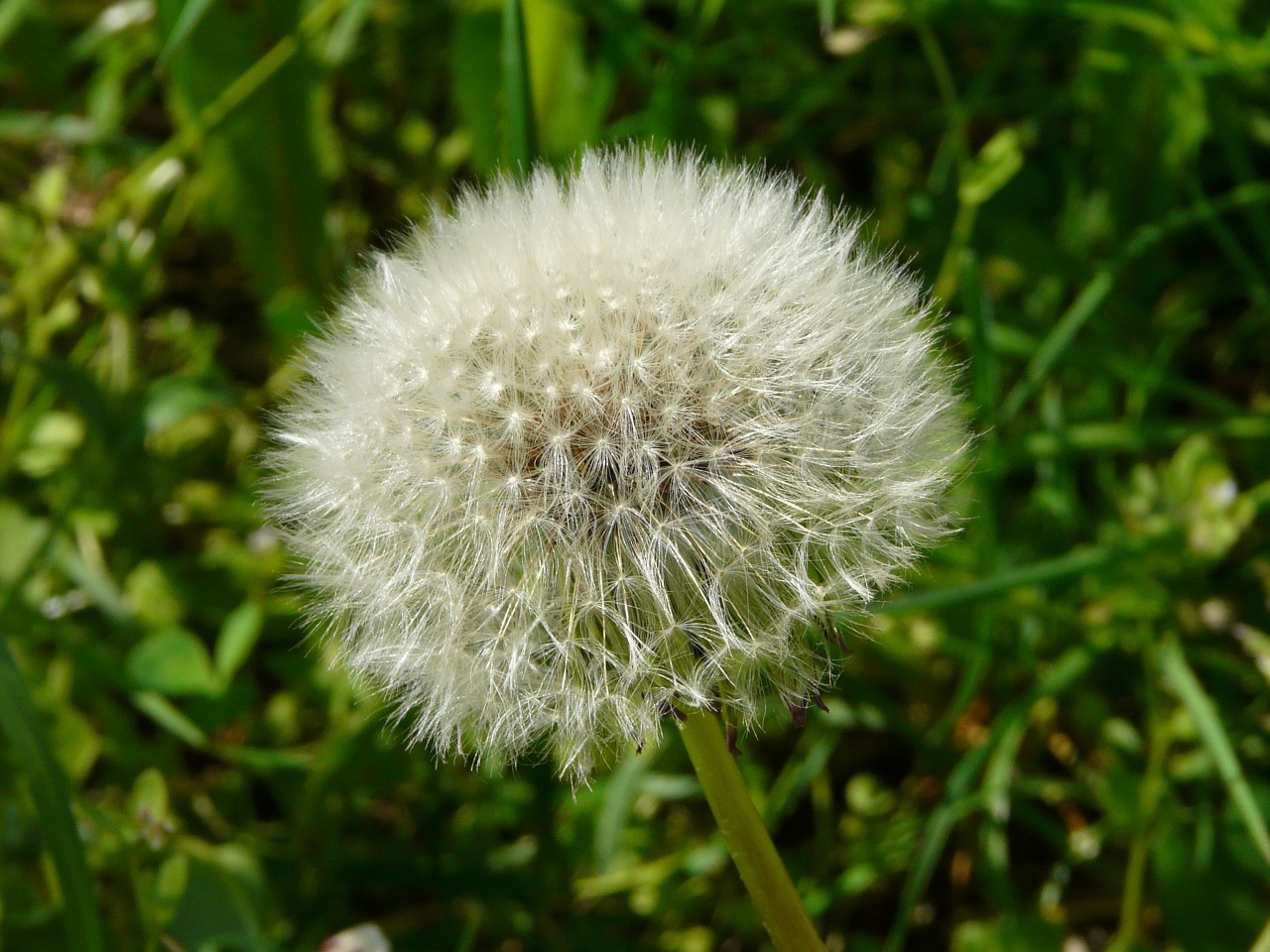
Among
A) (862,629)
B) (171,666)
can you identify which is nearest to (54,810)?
(171,666)

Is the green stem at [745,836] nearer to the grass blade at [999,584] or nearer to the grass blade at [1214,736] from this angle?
the grass blade at [999,584]

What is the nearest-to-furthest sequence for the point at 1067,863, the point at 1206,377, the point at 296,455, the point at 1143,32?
the point at 296,455 → the point at 1067,863 → the point at 1143,32 → the point at 1206,377

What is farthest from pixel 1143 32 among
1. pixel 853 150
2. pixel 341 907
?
pixel 341 907

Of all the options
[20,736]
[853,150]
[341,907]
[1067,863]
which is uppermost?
[853,150]

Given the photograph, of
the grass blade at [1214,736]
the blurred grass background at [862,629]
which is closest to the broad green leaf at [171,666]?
the blurred grass background at [862,629]

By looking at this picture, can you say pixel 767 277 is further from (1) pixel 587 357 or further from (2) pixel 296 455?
(2) pixel 296 455

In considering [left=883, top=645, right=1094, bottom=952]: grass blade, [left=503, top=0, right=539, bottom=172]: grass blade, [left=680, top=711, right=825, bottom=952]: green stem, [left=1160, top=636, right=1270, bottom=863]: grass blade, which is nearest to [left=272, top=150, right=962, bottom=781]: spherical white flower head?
[left=680, top=711, right=825, bottom=952]: green stem

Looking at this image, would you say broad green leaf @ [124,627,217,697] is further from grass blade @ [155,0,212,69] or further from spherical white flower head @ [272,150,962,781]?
grass blade @ [155,0,212,69]
